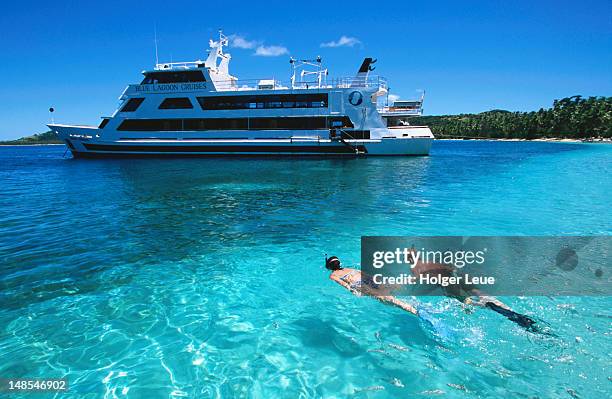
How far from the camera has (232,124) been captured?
3042 centimetres

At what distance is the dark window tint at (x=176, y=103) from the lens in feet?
101

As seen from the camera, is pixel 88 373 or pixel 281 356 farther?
pixel 281 356

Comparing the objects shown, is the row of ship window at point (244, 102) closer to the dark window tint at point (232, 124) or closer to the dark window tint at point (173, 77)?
the dark window tint at point (232, 124)

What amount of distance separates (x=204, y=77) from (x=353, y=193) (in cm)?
2206

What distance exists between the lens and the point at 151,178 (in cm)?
2033

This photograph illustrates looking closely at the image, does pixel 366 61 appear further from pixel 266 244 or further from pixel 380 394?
pixel 380 394

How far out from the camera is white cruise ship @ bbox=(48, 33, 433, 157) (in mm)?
28828

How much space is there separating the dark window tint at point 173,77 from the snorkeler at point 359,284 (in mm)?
28572

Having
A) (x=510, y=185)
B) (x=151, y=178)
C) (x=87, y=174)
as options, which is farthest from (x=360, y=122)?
(x=87, y=174)

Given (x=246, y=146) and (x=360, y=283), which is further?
(x=246, y=146)

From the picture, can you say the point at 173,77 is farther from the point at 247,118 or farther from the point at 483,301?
the point at 483,301

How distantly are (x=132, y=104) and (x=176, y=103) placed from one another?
4.53 metres

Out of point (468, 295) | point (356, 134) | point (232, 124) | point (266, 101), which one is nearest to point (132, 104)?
point (232, 124)

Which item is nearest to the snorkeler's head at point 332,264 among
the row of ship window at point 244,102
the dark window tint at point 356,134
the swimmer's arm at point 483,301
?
the swimmer's arm at point 483,301
